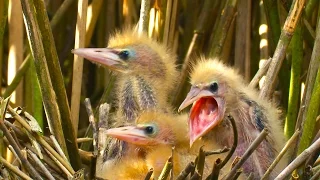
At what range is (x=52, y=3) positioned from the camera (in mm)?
3369

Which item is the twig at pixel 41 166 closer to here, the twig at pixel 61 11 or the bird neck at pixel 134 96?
the bird neck at pixel 134 96

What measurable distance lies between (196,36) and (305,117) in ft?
2.58

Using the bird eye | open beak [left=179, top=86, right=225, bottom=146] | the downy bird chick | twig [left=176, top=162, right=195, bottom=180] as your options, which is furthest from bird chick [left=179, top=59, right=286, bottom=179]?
twig [left=176, top=162, right=195, bottom=180]

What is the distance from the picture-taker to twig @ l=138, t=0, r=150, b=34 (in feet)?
8.69

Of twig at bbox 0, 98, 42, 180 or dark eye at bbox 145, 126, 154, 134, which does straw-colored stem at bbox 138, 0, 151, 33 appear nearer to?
dark eye at bbox 145, 126, 154, 134

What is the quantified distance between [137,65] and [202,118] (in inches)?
18.3

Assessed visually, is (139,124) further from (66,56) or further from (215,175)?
(66,56)

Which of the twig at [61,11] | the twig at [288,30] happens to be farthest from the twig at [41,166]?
the twig at [61,11]

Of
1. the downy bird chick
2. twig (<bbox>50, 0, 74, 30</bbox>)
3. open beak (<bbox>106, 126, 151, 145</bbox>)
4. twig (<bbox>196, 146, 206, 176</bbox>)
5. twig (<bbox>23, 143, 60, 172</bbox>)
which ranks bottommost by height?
twig (<bbox>23, 143, 60, 172</bbox>)

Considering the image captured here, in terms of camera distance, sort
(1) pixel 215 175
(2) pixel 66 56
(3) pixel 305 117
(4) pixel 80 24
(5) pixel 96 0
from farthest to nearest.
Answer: (2) pixel 66 56 → (5) pixel 96 0 → (4) pixel 80 24 → (3) pixel 305 117 → (1) pixel 215 175

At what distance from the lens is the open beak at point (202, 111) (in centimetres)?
234

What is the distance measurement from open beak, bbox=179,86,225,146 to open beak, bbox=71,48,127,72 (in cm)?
36

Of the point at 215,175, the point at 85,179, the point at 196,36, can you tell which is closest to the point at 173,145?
the point at 85,179

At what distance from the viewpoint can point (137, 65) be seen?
277 cm
